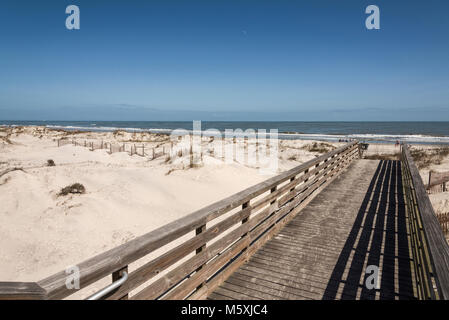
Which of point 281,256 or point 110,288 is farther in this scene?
point 281,256

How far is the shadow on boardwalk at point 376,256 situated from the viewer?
12.6 feet

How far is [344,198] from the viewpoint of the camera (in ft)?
29.2

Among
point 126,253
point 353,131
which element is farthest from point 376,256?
point 353,131

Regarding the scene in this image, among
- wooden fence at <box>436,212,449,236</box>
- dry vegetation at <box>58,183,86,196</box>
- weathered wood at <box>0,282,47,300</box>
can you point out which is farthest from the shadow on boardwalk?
dry vegetation at <box>58,183,86,196</box>

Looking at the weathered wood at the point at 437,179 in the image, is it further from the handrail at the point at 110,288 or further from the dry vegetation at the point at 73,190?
the dry vegetation at the point at 73,190

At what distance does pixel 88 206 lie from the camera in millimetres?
10805

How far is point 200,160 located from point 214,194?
347cm

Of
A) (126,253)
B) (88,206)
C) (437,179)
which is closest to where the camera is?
(126,253)

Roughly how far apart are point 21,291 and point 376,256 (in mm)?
5012

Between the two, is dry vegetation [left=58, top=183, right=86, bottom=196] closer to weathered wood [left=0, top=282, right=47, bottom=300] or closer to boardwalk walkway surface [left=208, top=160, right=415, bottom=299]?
boardwalk walkway surface [left=208, top=160, right=415, bottom=299]

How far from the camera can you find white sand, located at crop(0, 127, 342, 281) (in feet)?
27.1

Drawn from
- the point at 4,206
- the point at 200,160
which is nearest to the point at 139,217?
the point at 4,206

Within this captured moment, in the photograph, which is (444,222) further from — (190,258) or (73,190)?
(73,190)

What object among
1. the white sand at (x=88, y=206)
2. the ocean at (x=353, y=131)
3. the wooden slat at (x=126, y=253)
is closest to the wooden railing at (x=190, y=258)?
the wooden slat at (x=126, y=253)
